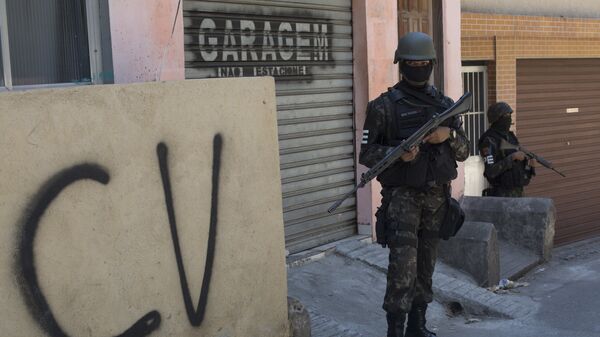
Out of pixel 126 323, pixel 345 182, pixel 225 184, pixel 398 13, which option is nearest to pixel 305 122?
pixel 345 182

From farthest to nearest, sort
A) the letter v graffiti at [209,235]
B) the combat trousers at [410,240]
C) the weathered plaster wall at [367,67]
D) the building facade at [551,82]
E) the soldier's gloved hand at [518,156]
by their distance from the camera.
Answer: the building facade at [551,82] → the soldier's gloved hand at [518,156] → the weathered plaster wall at [367,67] → the combat trousers at [410,240] → the letter v graffiti at [209,235]

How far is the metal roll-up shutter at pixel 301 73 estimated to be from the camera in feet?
18.7

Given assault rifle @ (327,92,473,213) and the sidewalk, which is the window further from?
the sidewalk

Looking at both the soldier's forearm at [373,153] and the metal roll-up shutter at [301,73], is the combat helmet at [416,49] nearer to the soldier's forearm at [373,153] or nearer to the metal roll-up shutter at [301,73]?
the soldier's forearm at [373,153]

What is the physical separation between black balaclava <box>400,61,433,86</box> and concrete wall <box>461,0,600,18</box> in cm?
529

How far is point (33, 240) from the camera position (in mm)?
3092

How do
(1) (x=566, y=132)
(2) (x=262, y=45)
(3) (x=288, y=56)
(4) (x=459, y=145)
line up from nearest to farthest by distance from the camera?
(4) (x=459, y=145)
(2) (x=262, y=45)
(3) (x=288, y=56)
(1) (x=566, y=132)

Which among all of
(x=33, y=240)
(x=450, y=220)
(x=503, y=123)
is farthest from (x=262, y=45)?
(x=33, y=240)

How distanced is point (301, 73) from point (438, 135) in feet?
7.95

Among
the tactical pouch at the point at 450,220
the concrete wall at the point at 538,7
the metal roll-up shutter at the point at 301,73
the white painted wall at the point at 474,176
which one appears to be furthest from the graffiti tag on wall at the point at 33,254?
the concrete wall at the point at 538,7

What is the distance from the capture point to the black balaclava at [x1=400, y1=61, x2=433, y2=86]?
441cm

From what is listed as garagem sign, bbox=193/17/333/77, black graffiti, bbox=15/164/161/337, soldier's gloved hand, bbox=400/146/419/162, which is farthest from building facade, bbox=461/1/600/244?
black graffiti, bbox=15/164/161/337

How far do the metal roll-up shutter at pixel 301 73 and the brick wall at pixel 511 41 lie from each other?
3022mm

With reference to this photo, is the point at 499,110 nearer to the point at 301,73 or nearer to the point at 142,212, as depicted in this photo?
the point at 301,73
